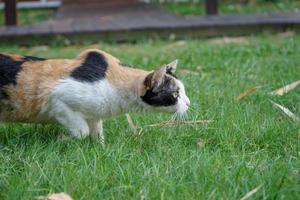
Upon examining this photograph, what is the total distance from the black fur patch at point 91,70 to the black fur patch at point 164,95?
1.11ft

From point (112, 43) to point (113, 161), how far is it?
4.93 metres

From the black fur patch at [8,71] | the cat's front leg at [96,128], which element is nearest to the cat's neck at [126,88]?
the cat's front leg at [96,128]

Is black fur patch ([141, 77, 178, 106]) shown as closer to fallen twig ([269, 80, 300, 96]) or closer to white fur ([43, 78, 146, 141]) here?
white fur ([43, 78, 146, 141])

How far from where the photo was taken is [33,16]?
10.9 m

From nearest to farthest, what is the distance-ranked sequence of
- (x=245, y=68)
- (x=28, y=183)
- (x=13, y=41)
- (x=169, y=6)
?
(x=28, y=183) → (x=245, y=68) → (x=13, y=41) → (x=169, y=6)

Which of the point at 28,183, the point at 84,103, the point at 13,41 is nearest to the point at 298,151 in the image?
the point at 84,103

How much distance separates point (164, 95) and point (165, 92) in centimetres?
2

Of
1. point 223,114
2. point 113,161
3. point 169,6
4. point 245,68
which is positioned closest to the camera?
point 113,161

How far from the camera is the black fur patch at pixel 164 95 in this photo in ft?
12.4

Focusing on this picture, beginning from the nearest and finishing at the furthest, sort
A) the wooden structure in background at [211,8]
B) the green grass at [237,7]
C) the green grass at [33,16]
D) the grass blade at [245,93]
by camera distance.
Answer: the grass blade at [245,93] → the wooden structure in background at [211,8] → the green grass at [33,16] → the green grass at [237,7]

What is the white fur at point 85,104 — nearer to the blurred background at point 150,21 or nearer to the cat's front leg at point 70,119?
the cat's front leg at point 70,119

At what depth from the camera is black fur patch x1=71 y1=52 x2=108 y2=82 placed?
3.75 m

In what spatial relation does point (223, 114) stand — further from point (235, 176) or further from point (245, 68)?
point (245, 68)

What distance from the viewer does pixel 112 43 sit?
810 cm
